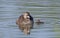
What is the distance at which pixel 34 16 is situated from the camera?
7.61 meters

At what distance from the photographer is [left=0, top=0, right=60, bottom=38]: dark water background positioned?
243 inches

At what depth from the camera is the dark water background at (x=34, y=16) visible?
6180 millimetres

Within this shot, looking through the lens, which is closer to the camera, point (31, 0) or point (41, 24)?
point (41, 24)

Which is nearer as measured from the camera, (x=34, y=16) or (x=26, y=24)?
(x=26, y=24)

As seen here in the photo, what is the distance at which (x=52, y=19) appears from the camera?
7367mm

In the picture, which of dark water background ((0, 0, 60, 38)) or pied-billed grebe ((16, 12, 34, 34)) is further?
dark water background ((0, 0, 60, 38))

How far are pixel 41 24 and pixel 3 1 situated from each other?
3.08m

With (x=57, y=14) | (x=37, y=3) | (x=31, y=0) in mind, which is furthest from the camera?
(x=31, y=0)

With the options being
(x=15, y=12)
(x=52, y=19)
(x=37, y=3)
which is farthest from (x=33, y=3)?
(x=52, y=19)

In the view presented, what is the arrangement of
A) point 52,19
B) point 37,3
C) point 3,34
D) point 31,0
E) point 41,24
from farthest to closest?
point 31,0 → point 37,3 → point 52,19 → point 41,24 → point 3,34

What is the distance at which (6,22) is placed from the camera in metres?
7.00

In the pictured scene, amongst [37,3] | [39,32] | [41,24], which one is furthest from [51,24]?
[37,3]

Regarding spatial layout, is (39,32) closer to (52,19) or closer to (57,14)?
(52,19)

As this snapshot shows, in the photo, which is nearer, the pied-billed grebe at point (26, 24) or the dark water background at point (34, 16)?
the pied-billed grebe at point (26, 24)
